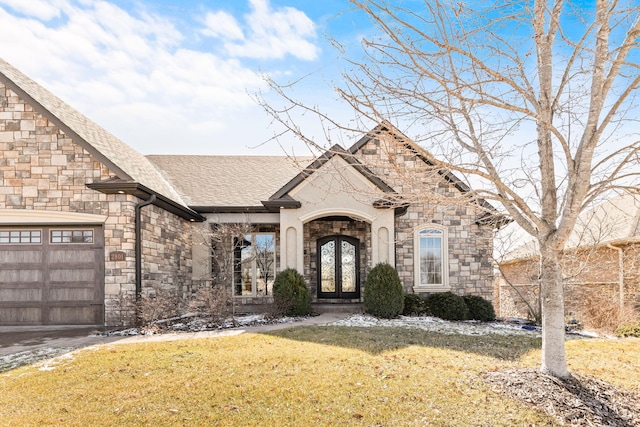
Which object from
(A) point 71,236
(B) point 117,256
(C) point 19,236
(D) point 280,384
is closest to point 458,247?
(B) point 117,256

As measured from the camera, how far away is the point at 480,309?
1385cm

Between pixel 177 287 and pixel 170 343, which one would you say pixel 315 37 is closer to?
pixel 170 343

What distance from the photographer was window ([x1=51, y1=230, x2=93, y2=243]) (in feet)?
37.8

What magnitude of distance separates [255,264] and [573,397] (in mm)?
10820

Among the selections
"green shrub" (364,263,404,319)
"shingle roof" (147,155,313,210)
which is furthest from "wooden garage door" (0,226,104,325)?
"green shrub" (364,263,404,319)

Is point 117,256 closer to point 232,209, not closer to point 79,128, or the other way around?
point 79,128

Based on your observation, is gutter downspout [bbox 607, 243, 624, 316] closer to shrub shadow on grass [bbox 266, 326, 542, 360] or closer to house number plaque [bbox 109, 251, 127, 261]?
shrub shadow on grass [bbox 266, 326, 542, 360]

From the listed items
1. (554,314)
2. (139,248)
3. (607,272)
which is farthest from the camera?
(607,272)

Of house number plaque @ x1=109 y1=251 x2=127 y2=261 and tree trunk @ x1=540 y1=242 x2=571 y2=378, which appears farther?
house number plaque @ x1=109 y1=251 x2=127 y2=261

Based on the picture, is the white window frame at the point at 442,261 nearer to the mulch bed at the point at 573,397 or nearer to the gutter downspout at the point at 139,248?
the gutter downspout at the point at 139,248

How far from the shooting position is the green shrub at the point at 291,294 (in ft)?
40.9

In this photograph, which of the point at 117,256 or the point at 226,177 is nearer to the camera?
the point at 117,256

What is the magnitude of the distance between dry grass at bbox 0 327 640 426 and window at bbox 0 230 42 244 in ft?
16.5

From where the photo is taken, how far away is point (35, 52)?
11250mm
